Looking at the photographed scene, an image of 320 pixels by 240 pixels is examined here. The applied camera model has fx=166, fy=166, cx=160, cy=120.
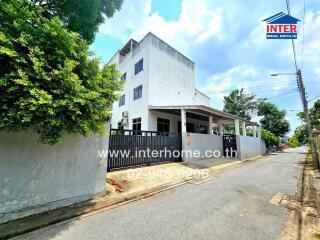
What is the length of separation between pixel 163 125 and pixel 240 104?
24250 millimetres

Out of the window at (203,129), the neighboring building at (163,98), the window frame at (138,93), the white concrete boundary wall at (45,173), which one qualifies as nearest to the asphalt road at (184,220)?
the white concrete boundary wall at (45,173)

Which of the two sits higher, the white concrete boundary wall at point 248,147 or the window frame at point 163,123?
the window frame at point 163,123

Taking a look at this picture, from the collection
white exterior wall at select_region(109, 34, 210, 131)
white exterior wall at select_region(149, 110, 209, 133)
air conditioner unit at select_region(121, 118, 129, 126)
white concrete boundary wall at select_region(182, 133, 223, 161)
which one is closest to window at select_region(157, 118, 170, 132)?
white exterior wall at select_region(149, 110, 209, 133)

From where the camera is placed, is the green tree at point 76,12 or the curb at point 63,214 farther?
the green tree at point 76,12

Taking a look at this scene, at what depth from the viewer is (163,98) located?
48.5ft

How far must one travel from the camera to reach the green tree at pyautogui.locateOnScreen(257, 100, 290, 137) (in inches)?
1159

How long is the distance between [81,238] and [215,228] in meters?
2.50

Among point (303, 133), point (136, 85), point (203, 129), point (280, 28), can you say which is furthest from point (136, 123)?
point (303, 133)

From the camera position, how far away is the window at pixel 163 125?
14.0 metres

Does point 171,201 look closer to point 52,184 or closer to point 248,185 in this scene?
point 52,184

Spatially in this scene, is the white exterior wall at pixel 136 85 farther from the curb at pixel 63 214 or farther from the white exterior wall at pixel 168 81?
the curb at pixel 63 214

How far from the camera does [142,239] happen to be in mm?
2908

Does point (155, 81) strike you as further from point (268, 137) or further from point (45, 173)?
point (268, 137)

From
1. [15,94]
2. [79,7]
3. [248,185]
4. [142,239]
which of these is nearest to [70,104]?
[15,94]
